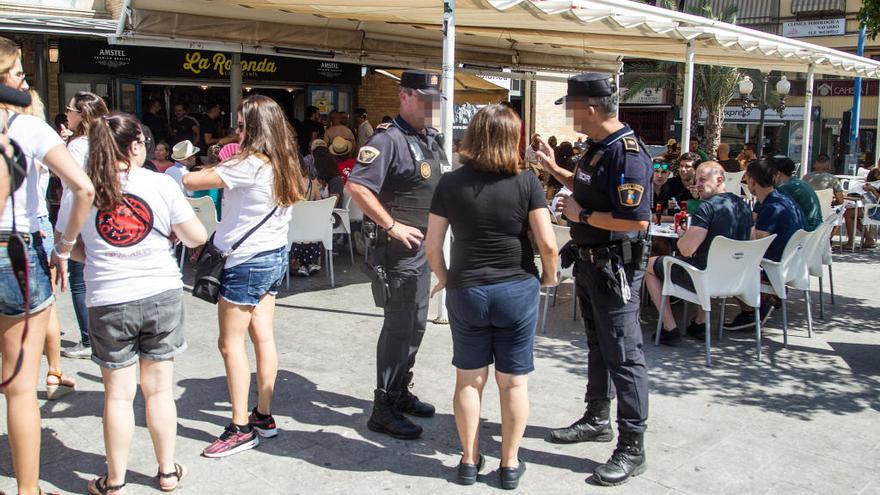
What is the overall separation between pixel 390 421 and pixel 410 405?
316 mm

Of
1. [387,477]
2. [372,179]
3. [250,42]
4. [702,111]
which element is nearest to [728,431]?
[387,477]

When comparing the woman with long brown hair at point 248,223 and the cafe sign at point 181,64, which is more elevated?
the cafe sign at point 181,64

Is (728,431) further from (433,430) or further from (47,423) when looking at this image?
(47,423)

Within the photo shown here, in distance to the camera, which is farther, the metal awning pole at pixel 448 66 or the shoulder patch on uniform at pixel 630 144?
the metal awning pole at pixel 448 66

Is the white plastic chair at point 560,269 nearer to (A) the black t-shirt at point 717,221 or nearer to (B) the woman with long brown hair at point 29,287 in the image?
(A) the black t-shirt at point 717,221

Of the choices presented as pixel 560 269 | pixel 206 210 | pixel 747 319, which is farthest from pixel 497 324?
pixel 206 210

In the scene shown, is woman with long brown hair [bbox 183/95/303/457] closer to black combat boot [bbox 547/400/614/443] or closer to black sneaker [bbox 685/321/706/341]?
black combat boot [bbox 547/400/614/443]

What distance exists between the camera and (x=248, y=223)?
3.78 metres

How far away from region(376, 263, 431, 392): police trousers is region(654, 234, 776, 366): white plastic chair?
91.6 inches

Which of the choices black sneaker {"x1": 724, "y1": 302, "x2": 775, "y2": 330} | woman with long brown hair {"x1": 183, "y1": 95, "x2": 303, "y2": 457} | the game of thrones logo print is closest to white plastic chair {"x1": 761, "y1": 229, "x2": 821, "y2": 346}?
black sneaker {"x1": 724, "y1": 302, "x2": 775, "y2": 330}

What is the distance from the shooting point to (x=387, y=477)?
3691mm

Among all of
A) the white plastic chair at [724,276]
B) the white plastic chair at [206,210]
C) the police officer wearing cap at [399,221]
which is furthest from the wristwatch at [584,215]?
the white plastic chair at [206,210]

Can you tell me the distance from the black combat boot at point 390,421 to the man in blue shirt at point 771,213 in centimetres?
351

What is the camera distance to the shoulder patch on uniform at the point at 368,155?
Result: 3961 mm
